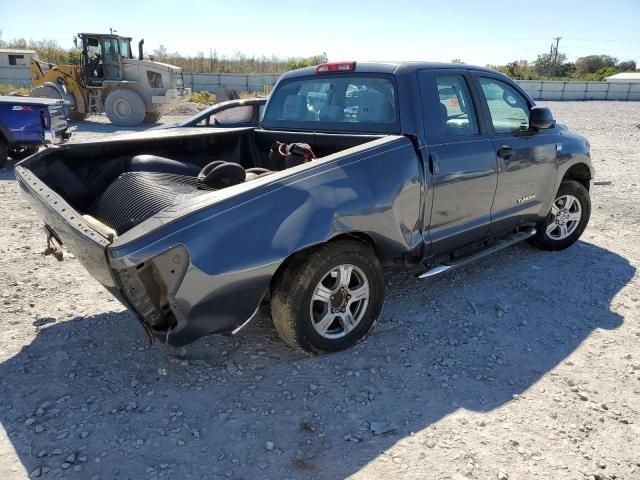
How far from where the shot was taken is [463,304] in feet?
13.4

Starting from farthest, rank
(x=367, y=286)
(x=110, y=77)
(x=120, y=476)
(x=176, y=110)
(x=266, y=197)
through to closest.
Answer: (x=176, y=110) → (x=110, y=77) → (x=367, y=286) → (x=266, y=197) → (x=120, y=476)

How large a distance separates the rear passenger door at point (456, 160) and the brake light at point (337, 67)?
24.4 inches

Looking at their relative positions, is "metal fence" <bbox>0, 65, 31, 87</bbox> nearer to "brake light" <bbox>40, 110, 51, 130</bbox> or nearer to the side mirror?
"brake light" <bbox>40, 110, 51, 130</bbox>

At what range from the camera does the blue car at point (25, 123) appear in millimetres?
8773

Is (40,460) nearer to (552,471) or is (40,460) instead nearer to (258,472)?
(258,472)

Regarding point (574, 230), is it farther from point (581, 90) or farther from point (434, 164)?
point (581, 90)

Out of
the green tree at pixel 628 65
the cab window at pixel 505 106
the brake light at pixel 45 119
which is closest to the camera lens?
the cab window at pixel 505 106

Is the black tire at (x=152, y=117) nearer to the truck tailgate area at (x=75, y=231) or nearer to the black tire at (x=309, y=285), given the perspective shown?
the truck tailgate area at (x=75, y=231)

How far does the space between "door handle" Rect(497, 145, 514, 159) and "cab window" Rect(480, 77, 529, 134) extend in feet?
0.51

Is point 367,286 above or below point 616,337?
above

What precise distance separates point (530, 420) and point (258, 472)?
1471mm

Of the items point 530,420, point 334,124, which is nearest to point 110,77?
point 334,124

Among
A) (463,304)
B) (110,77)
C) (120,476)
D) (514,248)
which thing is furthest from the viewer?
(110,77)

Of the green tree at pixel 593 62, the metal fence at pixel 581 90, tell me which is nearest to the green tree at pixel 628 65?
the green tree at pixel 593 62
